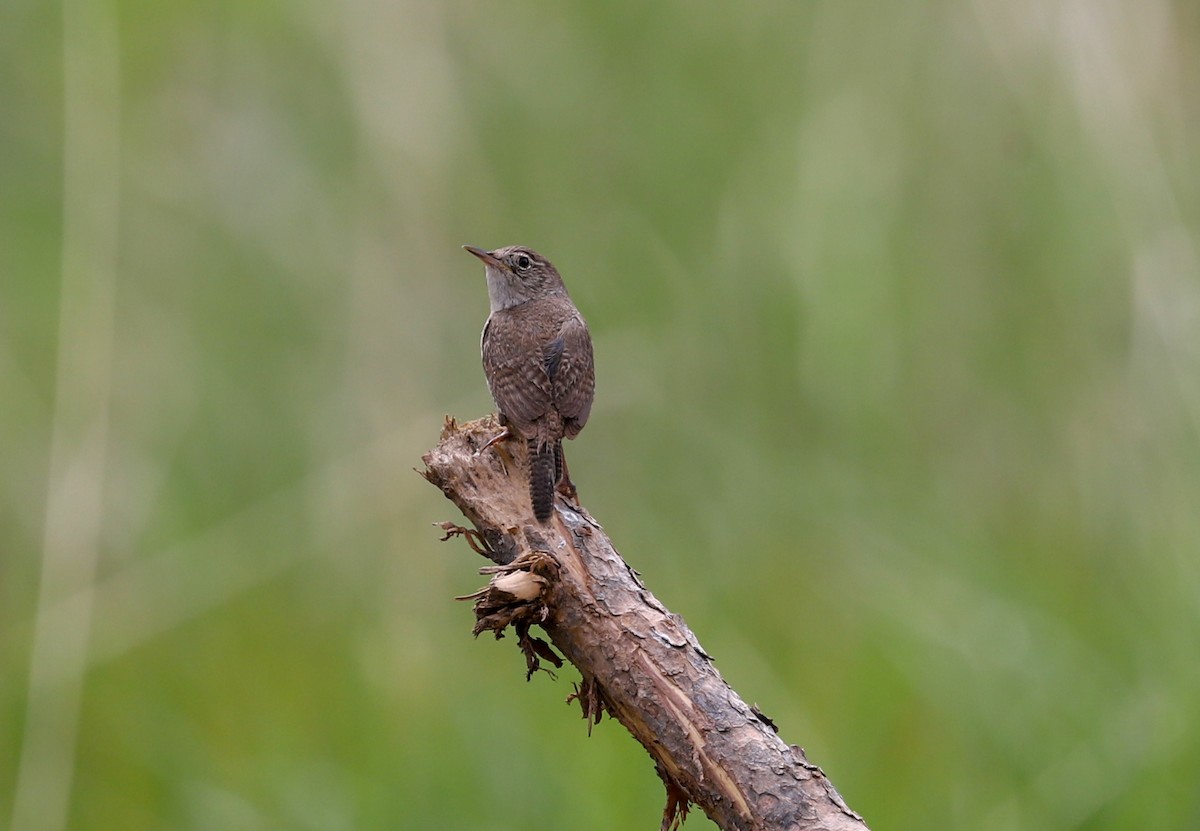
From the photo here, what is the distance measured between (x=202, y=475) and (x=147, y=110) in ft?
4.62

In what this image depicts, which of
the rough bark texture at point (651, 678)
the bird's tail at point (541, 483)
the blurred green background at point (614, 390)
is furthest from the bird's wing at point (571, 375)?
the blurred green background at point (614, 390)

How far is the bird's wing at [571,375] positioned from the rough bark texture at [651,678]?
0.68 metres

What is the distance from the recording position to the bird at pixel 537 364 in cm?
276

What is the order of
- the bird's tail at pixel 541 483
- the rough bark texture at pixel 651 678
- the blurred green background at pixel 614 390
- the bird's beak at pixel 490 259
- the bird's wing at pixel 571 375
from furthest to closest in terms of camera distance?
the blurred green background at pixel 614 390
the bird's beak at pixel 490 259
the bird's wing at pixel 571 375
the bird's tail at pixel 541 483
the rough bark texture at pixel 651 678

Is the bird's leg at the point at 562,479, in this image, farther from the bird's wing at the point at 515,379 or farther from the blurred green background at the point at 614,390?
the blurred green background at the point at 614,390

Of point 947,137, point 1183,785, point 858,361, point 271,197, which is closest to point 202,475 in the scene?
point 271,197

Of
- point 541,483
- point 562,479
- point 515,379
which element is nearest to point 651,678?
point 541,483

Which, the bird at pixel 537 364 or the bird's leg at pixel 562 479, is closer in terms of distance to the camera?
the bird's leg at pixel 562 479

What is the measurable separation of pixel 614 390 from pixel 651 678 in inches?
99.7

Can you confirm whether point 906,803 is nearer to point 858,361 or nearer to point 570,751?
point 570,751

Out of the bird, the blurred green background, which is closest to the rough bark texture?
the bird

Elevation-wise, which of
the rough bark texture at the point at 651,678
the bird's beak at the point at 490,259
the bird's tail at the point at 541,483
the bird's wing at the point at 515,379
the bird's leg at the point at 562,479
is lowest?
the rough bark texture at the point at 651,678

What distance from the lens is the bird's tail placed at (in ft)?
7.92

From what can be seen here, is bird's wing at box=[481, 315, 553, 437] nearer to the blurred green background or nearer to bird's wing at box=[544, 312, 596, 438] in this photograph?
bird's wing at box=[544, 312, 596, 438]
